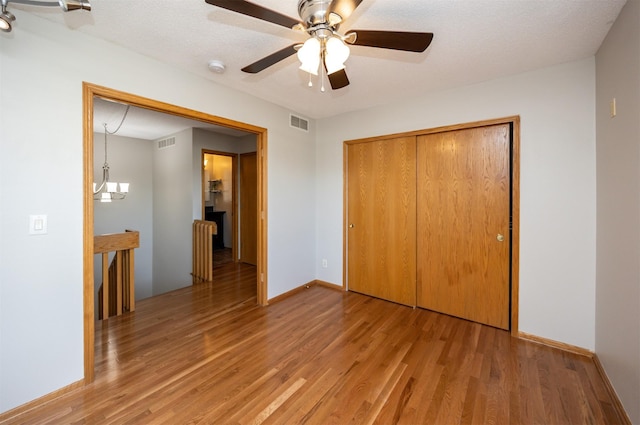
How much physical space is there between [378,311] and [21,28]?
361 centimetres

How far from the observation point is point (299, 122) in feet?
11.9

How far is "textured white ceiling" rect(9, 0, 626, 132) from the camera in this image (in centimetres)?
160

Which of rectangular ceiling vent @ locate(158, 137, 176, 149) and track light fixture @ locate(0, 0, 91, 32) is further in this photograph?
rectangular ceiling vent @ locate(158, 137, 176, 149)

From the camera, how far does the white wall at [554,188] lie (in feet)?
7.18

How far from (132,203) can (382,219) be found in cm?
479

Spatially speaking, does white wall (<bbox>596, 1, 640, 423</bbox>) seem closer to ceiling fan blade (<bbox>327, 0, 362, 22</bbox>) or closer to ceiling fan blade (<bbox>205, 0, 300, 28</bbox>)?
ceiling fan blade (<bbox>327, 0, 362, 22</bbox>)

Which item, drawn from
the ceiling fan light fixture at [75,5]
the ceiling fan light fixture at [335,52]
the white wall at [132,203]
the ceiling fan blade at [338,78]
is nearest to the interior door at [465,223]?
the ceiling fan blade at [338,78]

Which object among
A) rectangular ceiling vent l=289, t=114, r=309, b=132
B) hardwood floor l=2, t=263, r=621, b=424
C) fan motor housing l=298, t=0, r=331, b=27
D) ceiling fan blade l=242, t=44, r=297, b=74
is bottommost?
hardwood floor l=2, t=263, r=621, b=424

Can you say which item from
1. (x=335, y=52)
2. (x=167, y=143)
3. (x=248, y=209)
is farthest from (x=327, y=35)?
(x=167, y=143)

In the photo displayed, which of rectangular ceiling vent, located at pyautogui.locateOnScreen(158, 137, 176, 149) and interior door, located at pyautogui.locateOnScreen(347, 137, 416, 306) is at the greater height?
rectangular ceiling vent, located at pyautogui.locateOnScreen(158, 137, 176, 149)

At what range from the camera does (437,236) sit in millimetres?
2965

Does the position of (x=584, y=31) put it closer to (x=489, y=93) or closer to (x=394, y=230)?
(x=489, y=93)

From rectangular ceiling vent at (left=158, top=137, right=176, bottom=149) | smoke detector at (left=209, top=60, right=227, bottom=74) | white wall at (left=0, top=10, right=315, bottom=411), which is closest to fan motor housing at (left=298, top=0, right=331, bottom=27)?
smoke detector at (left=209, top=60, right=227, bottom=74)

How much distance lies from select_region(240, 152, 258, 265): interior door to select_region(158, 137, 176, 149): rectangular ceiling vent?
3.99 feet
